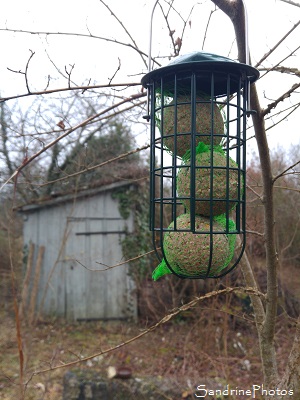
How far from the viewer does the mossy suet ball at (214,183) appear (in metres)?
1.60

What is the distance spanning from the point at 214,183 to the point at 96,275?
21.4 ft

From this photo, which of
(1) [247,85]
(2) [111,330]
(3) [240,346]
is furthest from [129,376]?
(1) [247,85]

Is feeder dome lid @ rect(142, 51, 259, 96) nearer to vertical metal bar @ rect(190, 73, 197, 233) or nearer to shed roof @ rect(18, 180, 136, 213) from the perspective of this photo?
vertical metal bar @ rect(190, 73, 197, 233)

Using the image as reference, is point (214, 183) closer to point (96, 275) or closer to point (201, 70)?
point (201, 70)

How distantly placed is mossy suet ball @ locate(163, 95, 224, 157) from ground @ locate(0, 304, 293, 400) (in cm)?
330

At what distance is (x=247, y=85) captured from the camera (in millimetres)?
1711

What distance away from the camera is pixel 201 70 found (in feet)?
5.19

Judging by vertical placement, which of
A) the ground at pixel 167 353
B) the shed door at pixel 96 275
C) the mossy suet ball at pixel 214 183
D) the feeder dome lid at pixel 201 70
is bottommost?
the ground at pixel 167 353

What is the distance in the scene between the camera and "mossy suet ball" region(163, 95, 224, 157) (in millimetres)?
1687

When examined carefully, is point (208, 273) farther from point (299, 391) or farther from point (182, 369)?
point (182, 369)

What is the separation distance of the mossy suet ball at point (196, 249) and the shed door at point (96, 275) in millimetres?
6188

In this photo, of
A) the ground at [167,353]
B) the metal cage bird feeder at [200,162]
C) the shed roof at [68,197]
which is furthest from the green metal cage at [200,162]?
the shed roof at [68,197]

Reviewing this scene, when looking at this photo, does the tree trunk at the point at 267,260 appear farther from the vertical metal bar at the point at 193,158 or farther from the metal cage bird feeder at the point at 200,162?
the vertical metal bar at the point at 193,158

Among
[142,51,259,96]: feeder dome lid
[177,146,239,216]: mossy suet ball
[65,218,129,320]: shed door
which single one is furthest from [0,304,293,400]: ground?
[142,51,259,96]: feeder dome lid
